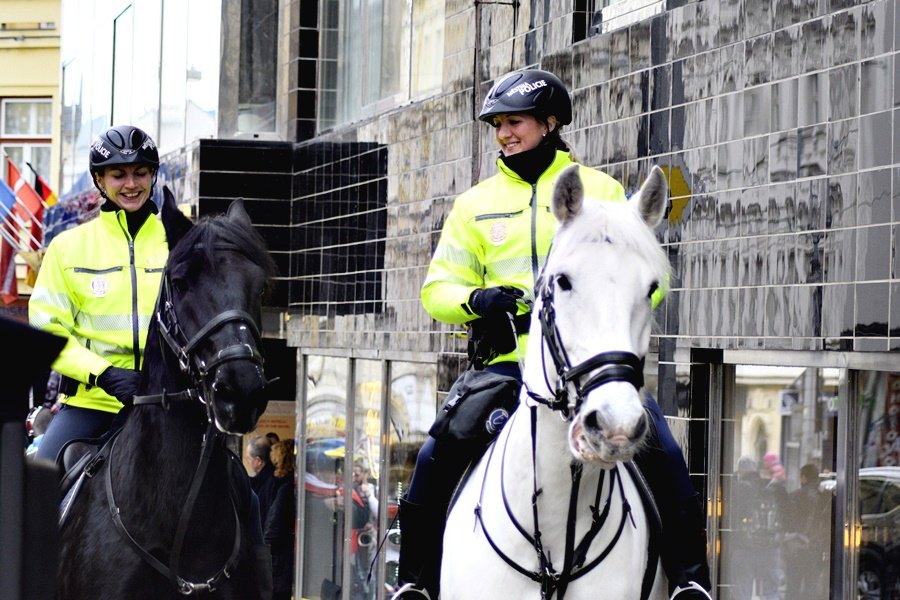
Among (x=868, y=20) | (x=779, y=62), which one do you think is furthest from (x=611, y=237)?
(x=779, y=62)

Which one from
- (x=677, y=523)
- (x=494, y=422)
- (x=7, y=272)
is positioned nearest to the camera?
(x=677, y=523)

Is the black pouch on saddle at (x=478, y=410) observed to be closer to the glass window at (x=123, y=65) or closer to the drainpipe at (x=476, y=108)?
the drainpipe at (x=476, y=108)

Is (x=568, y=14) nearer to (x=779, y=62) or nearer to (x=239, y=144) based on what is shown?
(x=779, y=62)

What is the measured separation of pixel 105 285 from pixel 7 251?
27481 mm

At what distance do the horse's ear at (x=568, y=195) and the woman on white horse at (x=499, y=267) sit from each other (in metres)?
0.67

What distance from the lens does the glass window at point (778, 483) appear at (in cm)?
850

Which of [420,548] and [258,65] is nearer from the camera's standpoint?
[420,548]

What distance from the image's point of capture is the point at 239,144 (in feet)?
57.2

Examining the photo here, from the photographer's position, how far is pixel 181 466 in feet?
22.0

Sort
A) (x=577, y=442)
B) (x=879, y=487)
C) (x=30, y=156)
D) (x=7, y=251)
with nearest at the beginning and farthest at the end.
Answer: (x=577, y=442)
(x=879, y=487)
(x=7, y=251)
(x=30, y=156)

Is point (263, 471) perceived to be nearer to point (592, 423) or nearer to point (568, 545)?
point (568, 545)

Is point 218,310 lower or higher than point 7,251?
lower

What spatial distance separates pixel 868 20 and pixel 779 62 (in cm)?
86

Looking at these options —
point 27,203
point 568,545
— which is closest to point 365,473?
point 568,545
